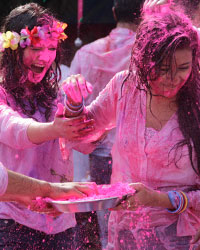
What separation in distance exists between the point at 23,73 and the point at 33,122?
285mm

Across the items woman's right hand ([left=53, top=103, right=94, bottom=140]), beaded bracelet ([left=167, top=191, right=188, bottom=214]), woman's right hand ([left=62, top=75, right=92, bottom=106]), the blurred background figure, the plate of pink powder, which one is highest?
the blurred background figure

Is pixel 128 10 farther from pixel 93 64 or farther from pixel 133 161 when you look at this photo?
pixel 133 161

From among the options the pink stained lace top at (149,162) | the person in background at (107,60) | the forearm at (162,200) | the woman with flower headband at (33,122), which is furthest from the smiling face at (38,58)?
the person in background at (107,60)

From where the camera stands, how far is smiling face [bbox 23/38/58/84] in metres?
2.79

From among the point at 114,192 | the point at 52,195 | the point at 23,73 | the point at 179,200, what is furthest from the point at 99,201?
the point at 23,73

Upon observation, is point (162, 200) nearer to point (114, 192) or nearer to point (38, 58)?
point (114, 192)

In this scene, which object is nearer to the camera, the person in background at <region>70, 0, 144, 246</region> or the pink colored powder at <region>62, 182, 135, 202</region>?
the pink colored powder at <region>62, 182, 135, 202</region>

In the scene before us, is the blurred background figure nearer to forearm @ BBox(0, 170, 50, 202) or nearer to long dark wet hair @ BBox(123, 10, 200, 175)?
long dark wet hair @ BBox(123, 10, 200, 175)

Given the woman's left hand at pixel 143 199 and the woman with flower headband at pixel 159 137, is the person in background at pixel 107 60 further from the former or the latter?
the woman's left hand at pixel 143 199

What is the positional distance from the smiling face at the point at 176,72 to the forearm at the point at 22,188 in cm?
70

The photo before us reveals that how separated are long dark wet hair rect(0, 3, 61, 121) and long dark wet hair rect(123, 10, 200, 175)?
53 centimetres

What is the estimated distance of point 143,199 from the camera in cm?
245

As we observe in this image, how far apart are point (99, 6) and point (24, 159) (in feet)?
10.4

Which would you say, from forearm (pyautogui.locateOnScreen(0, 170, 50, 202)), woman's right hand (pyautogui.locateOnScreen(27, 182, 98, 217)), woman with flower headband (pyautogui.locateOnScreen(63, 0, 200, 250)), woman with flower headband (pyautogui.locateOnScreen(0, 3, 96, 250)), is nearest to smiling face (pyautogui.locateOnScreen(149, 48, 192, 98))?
woman with flower headband (pyautogui.locateOnScreen(63, 0, 200, 250))
